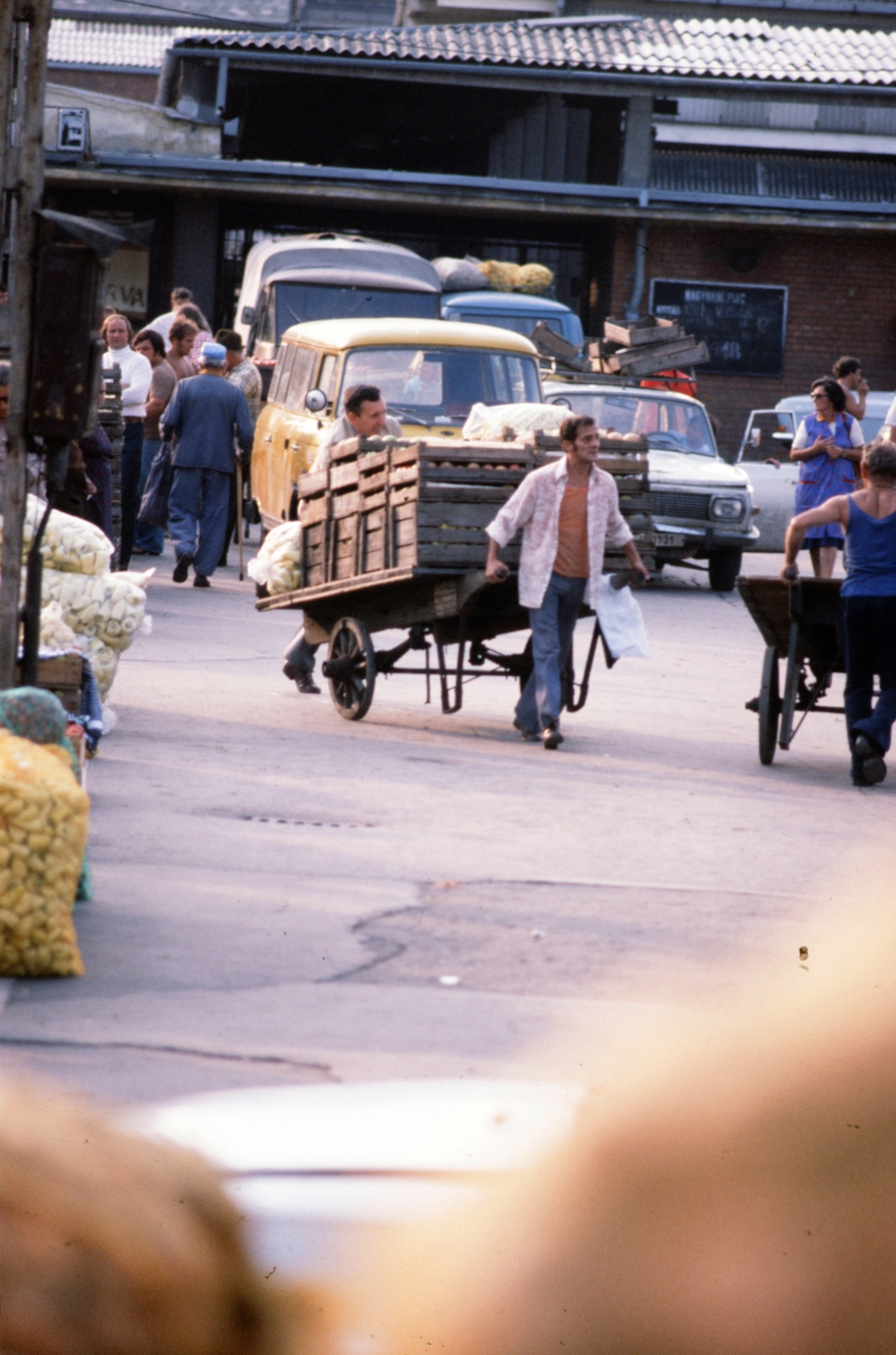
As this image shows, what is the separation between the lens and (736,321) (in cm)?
2995

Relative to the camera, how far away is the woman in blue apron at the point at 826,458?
15047mm

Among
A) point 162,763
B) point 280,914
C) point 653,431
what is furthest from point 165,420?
point 280,914

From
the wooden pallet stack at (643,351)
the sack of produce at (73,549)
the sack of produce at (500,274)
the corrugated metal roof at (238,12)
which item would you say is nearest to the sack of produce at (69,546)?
the sack of produce at (73,549)

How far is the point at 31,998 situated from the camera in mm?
5152

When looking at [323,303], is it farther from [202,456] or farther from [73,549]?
[73,549]

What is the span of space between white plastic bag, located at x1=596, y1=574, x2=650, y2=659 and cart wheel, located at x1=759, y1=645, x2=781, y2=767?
65cm

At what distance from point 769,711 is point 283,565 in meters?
3.17

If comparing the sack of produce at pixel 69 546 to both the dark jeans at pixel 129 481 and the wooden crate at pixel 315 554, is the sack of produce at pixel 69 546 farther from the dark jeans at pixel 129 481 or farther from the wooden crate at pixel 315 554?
the dark jeans at pixel 129 481

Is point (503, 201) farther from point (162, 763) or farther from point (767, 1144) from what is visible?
point (767, 1144)

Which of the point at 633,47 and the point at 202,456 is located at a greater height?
the point at 633,47

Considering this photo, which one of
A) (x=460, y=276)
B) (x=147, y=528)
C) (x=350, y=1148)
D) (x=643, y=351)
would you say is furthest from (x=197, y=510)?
(x=350, y=1148)

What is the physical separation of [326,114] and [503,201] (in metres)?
7.42

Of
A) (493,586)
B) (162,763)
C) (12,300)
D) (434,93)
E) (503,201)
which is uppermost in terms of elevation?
(434,93)

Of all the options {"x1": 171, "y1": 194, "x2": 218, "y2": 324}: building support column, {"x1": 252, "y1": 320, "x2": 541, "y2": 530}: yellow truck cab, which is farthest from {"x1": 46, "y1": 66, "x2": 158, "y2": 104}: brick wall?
{"x1": 252, "y1": 320, "x2": 541, "y2": 530}: yellow truck cab
